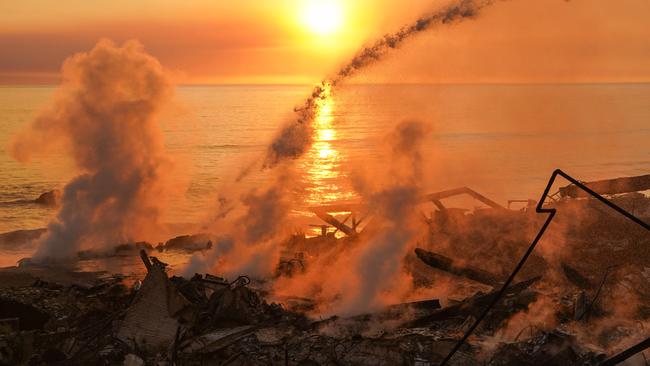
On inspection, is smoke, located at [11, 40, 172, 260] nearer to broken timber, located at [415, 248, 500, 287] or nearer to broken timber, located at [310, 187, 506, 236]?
broken timber, located at [310, 187, 506, 236]

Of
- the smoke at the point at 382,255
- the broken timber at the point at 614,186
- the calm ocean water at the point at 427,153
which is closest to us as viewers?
the smoke at the point at 382,255

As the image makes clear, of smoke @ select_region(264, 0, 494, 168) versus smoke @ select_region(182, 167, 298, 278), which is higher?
smoke @ select_region(264, 0, 494, 168)

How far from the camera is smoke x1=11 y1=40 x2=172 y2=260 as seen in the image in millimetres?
37688

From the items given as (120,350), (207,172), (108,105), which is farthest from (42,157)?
(120,350)

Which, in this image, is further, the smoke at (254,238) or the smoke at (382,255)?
the smoke at (254,238)

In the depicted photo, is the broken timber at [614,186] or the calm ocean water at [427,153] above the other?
the broken timber at [614,186]

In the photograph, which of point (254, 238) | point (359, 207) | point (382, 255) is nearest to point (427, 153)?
point (359, 207)

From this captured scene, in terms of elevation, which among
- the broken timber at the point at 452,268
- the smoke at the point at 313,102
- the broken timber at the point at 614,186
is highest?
the smoke at the point at 313,102

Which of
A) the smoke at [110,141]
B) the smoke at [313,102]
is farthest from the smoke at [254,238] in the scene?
the smoke at [110,141]

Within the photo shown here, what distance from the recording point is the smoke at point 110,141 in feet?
124

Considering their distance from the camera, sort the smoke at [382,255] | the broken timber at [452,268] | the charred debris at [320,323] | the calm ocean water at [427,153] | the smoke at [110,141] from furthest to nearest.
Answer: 1. the calm ocean water at [427,153]
2. the smoke at [110,141]
3. the broken timber at [452,268]
4. the smoke at [382,255]
5. the charred debris at [320,323]

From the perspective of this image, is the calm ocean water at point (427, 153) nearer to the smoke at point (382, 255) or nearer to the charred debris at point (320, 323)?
the smoke at point (382, 255)

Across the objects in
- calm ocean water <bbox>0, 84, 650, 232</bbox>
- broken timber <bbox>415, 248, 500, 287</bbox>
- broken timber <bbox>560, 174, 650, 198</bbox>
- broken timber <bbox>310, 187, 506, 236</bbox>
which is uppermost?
broken timber <bbox>560, 174, 650, 198</bbox>

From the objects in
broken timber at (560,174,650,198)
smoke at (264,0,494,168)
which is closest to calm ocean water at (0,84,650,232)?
smoke at (264,0,494,168)
